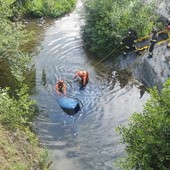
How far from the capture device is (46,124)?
19000mm

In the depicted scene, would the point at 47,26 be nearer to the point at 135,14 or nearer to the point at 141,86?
the point at 135,14

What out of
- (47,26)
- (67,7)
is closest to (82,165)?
(47,26)

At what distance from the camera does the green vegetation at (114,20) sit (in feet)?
80.9

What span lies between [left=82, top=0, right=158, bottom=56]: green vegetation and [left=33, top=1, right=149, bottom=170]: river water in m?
1.45

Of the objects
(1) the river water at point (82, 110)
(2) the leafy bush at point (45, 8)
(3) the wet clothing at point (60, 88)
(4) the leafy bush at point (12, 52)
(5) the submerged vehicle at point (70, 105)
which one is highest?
(4) the leafy bush at point (12, 52)

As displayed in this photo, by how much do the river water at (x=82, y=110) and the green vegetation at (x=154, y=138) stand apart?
4.17m

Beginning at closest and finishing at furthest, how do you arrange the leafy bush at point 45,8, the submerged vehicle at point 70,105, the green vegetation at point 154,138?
the green vegetation at point 154,138 → the submerged vehicle at point 70,105 → the leafy bush at point 45,8

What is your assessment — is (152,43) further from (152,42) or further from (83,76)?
(83,76)

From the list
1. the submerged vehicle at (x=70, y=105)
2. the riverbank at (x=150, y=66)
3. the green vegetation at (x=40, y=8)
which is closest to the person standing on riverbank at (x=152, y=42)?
the riverbank at (x=150, y=66)

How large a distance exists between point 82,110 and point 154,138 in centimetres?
838

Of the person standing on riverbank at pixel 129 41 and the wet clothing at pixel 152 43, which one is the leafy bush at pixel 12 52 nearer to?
the person standing on riverbank at pixel 129 41

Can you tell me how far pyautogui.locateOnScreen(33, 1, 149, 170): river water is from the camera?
1720cm

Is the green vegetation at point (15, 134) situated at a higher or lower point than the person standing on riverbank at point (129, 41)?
higher

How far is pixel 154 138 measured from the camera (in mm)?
12234
